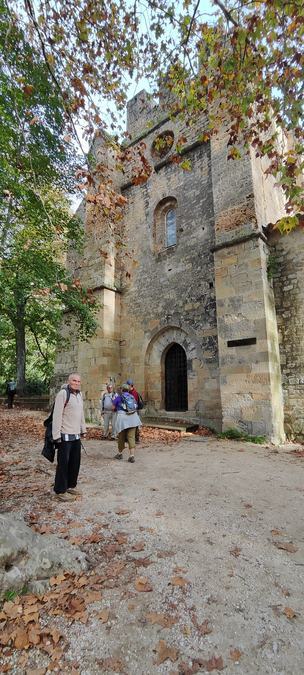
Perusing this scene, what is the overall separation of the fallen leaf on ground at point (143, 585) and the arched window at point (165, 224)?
10284mm

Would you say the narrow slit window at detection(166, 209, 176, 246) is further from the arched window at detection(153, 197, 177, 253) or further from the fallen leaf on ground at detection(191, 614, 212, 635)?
the fallen leaf on ground at detection(191, 614, 212, 635)

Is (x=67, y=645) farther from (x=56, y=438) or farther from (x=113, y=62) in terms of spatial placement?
(x=113, y=62)

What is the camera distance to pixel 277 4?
3.42 m

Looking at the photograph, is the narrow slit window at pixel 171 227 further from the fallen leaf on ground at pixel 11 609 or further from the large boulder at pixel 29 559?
the fallen leaf on ground at pixel 11 609

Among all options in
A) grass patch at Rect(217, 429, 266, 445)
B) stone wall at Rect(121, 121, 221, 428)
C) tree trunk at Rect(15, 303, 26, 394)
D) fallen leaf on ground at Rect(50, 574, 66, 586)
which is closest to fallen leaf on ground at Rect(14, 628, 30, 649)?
fallen leaf on ground at Rect(50, 574, 66, 586)

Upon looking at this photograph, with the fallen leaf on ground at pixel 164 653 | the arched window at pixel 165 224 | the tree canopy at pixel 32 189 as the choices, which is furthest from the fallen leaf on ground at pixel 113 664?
the arched window at pixel 165 224

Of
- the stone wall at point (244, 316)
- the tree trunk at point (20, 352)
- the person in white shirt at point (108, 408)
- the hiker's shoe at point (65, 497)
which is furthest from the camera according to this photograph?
the tree trunk at point (20, 352)

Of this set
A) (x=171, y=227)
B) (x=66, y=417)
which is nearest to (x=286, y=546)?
(x=66, y=417)

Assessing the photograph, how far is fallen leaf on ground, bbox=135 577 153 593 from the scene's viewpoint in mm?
2261

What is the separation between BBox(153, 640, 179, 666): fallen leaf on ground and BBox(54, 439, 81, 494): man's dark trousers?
239cm

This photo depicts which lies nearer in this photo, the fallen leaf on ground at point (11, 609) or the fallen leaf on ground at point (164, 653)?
the fallen leaf on ground at point (164, 653)

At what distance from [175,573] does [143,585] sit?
0.30 meters

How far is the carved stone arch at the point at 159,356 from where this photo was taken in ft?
32.8

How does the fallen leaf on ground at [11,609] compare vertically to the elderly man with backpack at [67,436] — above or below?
below
